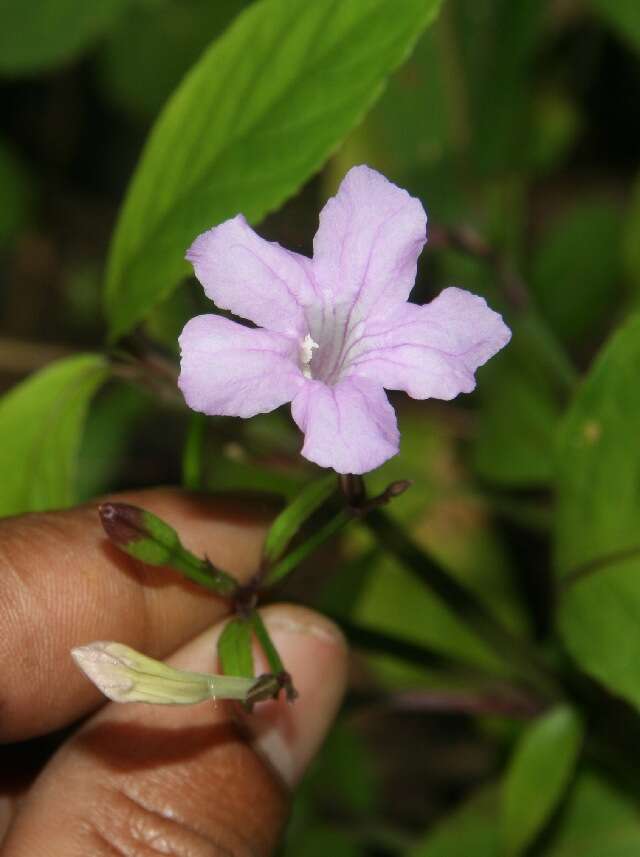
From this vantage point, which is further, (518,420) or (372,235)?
(518,420)

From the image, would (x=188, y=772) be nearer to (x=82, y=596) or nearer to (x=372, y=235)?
(x=82, y=596)

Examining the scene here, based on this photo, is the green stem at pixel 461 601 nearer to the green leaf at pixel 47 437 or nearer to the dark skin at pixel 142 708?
the dark skin at pixel 142 708

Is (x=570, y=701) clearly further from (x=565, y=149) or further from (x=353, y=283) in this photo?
(x=565, y=149)

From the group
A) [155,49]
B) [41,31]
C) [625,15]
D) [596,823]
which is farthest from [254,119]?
[155,49]

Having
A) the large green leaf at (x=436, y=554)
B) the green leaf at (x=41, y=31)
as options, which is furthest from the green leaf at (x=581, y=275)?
the green leaf at (x=41, y=31)

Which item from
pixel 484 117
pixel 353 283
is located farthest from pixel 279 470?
pixel 484 117

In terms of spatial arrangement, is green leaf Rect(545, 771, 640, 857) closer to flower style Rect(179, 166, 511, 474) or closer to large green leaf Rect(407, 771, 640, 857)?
large green leaf Rect(407, 771, 640, 857)
